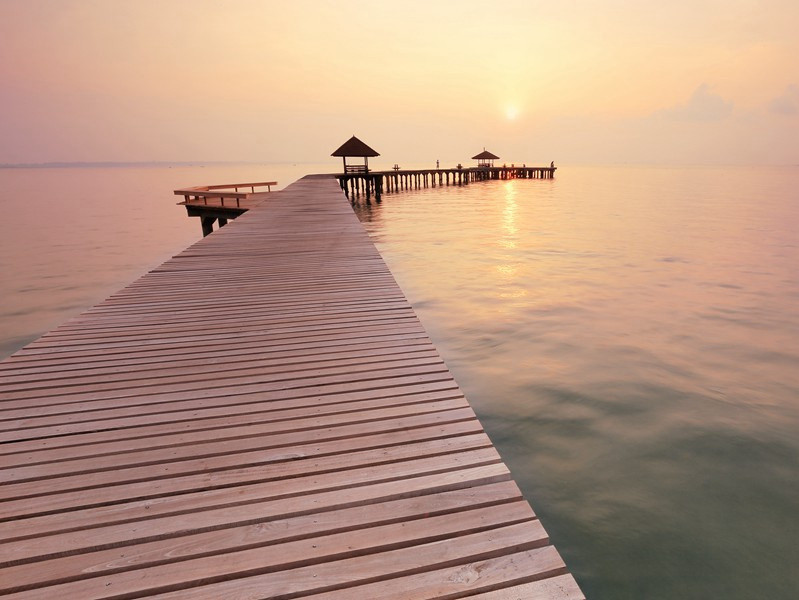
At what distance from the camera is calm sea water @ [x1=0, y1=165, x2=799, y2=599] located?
354cm

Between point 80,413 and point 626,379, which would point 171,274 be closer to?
point 80,413

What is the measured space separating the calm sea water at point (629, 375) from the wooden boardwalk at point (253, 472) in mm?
1937

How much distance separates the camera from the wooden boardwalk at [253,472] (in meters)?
1.76

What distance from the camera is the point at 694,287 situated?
1113 cm

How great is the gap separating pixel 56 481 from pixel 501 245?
16.4 m

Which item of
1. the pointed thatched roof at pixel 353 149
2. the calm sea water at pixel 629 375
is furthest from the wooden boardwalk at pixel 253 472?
the pointed thatched roof at pixel 353 149

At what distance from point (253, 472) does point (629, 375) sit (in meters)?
5.88

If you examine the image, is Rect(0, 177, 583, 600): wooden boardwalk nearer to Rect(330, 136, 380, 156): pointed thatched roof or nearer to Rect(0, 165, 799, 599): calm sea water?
Rect(0, 165, 799, 599): calm sea water

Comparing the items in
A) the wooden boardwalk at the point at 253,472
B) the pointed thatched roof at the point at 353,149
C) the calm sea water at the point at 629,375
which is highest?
the pointed thatched roof at the point at 353,149

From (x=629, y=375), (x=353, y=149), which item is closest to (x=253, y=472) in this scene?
(x=629, y=375)

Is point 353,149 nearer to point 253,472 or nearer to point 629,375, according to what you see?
point 629,375

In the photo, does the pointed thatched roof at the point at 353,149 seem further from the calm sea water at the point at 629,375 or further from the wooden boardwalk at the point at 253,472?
the wooden boardwalk at the point at 253,472

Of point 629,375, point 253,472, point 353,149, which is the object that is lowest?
point 629,375

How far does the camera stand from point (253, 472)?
2357 mm
